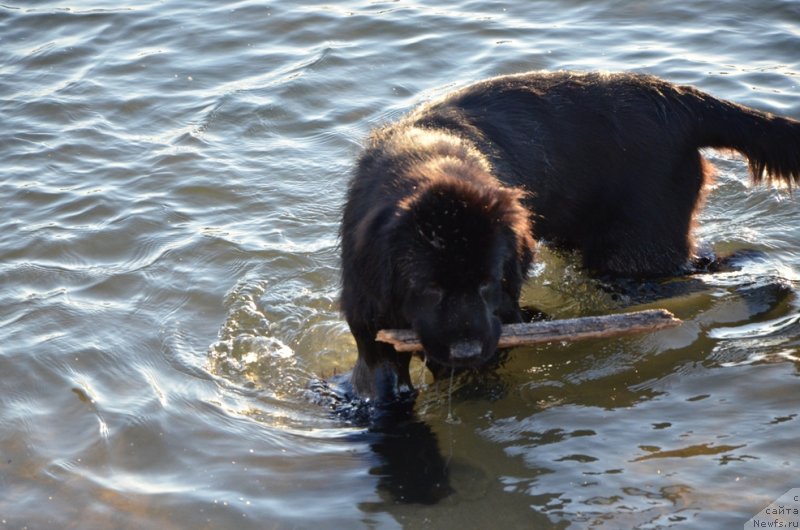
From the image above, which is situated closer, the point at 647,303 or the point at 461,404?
the point at 461,404

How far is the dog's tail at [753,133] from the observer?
6.64m

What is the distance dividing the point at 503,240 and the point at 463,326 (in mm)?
500

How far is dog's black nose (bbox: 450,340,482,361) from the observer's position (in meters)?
5.19

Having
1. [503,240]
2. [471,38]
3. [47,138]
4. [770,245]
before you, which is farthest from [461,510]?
[471,38]

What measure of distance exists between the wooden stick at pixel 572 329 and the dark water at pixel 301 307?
560 mm

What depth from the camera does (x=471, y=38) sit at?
11.2 metres

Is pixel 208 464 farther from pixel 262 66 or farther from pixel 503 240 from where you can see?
pixel 262 66

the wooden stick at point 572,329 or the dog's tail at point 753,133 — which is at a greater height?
the dog's tail at point 753,133

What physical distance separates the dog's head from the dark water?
2.34ft

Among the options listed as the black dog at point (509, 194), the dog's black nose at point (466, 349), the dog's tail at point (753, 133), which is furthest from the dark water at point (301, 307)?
the dog's tail at point (753, 133)

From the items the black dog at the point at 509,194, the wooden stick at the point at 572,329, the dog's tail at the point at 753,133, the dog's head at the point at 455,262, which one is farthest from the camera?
the dog's tail at the point at 753,133

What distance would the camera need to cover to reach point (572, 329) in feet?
17.8

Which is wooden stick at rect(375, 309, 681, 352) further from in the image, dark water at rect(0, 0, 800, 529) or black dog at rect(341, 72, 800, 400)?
dark water at rect(0, 0, 800, 529)

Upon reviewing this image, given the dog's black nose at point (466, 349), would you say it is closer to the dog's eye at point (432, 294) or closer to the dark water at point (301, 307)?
the dog's eye at point (432, 294)
